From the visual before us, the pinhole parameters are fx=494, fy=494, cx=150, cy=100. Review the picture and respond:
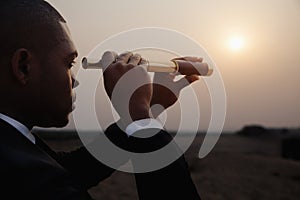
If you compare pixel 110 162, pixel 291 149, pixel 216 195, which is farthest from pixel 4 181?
pixel 291 149

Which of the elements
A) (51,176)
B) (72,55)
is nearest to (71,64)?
(72,55)

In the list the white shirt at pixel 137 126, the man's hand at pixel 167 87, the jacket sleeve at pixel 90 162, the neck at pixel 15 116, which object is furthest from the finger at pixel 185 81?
the neck at pixel 15 116

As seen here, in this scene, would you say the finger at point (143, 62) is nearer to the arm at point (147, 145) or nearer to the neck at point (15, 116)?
the arm at point (147, 145)

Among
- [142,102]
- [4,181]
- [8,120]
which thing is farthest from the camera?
[142,102]

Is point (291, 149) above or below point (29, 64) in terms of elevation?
below

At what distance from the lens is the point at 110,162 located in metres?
1.18

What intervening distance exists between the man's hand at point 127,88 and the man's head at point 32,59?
0.08m

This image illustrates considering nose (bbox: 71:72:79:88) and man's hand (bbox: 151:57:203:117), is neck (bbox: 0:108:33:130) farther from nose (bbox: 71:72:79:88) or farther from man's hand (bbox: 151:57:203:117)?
man's hand (bbox: 151:57:203:117)

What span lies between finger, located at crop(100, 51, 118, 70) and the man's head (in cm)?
8

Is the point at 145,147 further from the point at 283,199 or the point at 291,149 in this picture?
the point at 291,149

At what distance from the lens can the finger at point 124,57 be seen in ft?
3.02

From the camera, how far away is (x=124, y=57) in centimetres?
93

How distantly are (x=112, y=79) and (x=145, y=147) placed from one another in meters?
0.14

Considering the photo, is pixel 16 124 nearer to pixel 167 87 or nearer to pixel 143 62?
pixel 143 62
